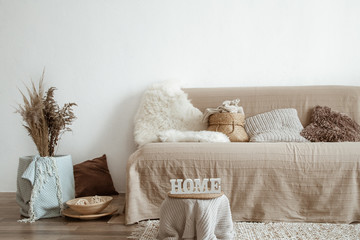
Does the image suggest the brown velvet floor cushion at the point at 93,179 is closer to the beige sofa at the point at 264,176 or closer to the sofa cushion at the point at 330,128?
the beige sofa at the point at 264,176

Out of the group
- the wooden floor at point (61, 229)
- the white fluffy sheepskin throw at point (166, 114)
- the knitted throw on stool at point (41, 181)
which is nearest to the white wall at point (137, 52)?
the white fluffy sheepskin throw at point (166, 114)

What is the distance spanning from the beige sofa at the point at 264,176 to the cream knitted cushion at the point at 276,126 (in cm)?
36

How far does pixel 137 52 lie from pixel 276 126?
138 cm

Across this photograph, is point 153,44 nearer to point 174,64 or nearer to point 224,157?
point 174,64

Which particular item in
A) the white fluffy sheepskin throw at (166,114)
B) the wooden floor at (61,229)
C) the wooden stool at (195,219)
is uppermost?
the white fluffy sheepskin throw at (166,114)

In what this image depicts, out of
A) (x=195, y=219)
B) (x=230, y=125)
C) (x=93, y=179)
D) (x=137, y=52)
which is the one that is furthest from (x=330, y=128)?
(x=93, y=179)

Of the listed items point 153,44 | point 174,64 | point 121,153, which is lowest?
point 121,153

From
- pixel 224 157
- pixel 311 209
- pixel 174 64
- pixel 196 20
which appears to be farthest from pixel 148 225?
pixel 196 20

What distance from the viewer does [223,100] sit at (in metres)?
2.80

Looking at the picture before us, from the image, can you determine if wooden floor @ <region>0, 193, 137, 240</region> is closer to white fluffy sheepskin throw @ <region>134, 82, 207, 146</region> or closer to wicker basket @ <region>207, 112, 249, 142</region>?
white fluffy sheepskin throw @ <region>134, 82, 207, 146</region>

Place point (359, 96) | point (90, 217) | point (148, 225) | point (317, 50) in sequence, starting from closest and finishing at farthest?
point (148, 225) < point (90, 217) < point (359, 96) < point (317, 50)

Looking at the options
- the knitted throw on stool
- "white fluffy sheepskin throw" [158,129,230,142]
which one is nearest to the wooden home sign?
"white fluffy sheepskin throw" [158,129,230,142]

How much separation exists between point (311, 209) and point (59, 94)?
2.30 metres

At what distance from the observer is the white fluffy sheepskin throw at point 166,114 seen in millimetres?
2740
